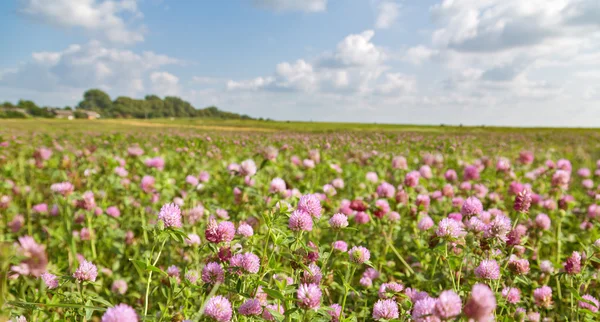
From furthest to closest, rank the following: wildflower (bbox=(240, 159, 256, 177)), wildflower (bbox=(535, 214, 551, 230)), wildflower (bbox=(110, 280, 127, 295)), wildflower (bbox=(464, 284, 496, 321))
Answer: wildflower (bbox=(240, 159, 256, 177))
wildflower (bbox=(535, 214, 551, 230))
wildflower (bbox=(110, 280, 127, 295))
wildflower (bbox=(464, 284, 496, 321))

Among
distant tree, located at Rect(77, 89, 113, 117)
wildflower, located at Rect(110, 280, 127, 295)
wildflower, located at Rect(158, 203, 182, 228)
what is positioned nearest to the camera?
wildflower, located at Rect(158, 203, 182, 228)

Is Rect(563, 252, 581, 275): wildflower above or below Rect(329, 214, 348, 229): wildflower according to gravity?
below

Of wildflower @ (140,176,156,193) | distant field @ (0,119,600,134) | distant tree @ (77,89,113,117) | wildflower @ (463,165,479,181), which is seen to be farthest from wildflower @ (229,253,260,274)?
distant tree @ (77,89,113,117)

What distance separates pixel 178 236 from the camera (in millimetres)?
1483

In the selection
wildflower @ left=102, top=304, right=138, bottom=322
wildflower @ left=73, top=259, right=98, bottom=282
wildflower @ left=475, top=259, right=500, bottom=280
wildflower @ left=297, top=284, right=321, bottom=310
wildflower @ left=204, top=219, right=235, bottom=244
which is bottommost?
wildflower @ left=73, top=259, right=98, bottom=282

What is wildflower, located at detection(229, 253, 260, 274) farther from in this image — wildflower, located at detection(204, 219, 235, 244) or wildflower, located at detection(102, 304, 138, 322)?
wildflower, located at detection(102, 304, 138, 322)

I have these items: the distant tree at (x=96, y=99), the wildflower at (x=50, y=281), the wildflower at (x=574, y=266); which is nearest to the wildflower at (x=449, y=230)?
the wildflower at (x=574, y=266)

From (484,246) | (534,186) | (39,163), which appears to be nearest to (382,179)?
(534,186)

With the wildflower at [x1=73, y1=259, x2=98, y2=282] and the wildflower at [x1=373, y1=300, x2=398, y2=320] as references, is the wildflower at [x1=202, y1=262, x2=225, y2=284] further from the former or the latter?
the wildflower at [x1=373, y1=300, x2=398, y2=320]

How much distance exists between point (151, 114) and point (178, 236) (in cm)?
12032

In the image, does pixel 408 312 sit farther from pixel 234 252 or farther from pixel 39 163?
pixel 39 163

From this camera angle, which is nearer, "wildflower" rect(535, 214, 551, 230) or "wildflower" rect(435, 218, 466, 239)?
"wildflower" rect(435, 218, 466, 239)

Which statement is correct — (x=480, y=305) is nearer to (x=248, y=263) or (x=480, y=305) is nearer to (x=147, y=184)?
(x=248, y=263)

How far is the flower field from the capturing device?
1440mm
